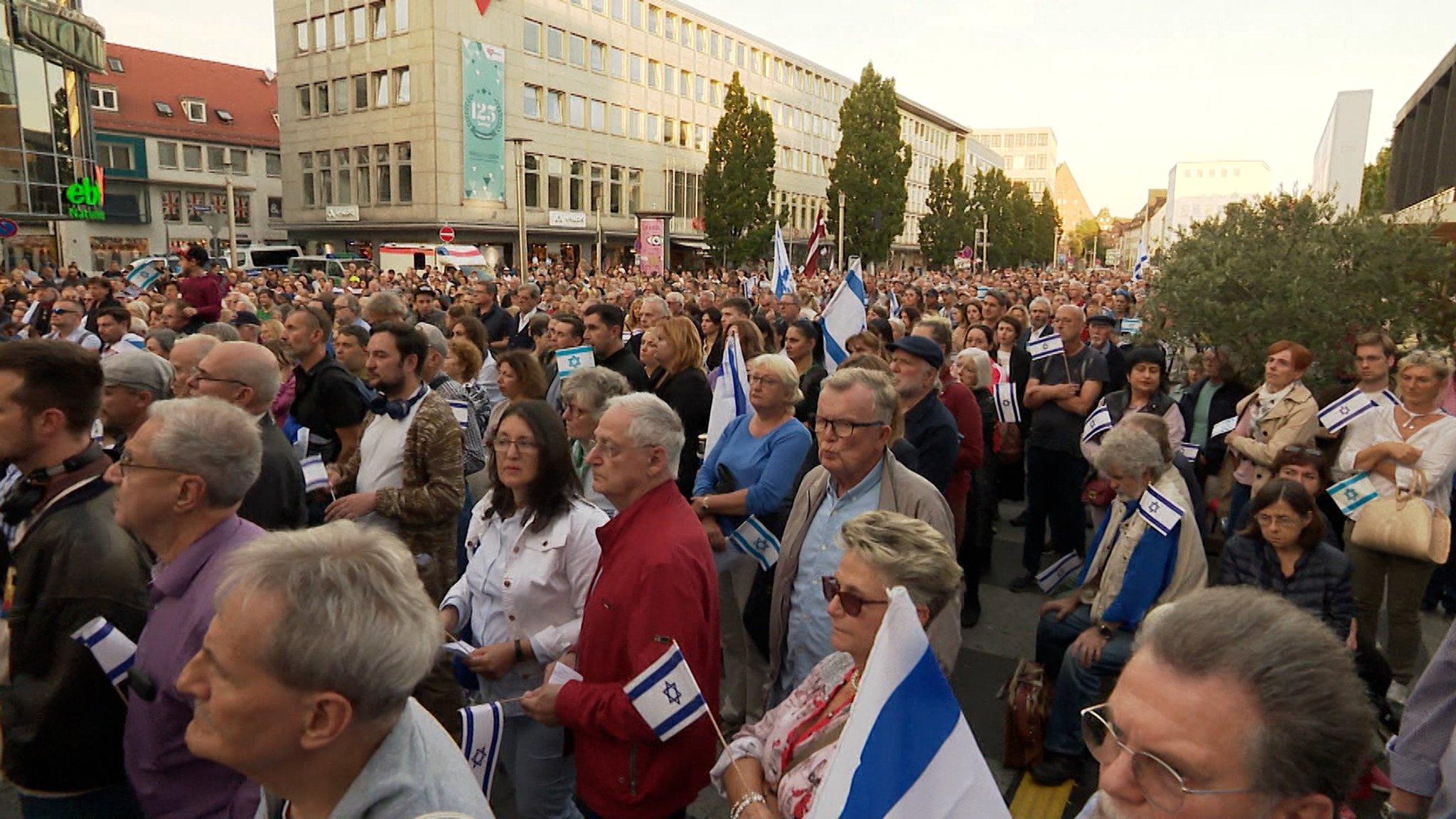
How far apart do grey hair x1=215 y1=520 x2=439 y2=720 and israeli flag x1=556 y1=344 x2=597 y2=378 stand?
449 centimetres

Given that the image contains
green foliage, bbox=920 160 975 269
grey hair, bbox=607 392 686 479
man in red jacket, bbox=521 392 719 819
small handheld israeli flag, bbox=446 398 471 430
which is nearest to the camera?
man in red jacket, bbox=521 392 719 819

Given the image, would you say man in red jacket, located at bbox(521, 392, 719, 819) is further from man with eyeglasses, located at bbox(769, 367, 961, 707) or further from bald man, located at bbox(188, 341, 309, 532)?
bald man, located at bbox(188, 341, 309, 532)

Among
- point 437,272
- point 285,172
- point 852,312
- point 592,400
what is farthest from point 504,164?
point 592,400

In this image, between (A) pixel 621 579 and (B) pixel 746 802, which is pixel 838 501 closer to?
(A) pixel 621 579

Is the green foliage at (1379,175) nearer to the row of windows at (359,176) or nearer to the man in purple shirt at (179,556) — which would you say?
the row of windows at (359,176)

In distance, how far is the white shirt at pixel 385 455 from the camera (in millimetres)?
4078

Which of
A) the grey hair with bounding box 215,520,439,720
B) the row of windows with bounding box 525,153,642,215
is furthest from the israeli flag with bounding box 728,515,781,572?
the row of windows with bounding box 525,153,642,215

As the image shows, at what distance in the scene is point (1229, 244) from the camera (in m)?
8.05

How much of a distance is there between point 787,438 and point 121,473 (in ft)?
9.08

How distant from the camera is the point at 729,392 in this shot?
5.29 m

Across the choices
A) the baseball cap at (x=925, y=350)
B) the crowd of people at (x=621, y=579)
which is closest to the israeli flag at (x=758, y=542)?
the crowd of people at (x=621, y=579)

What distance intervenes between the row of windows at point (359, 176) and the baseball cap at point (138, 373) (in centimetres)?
4154

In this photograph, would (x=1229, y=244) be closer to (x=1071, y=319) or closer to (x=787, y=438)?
(x=1071, y=319)

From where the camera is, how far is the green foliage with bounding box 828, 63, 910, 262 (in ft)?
171
